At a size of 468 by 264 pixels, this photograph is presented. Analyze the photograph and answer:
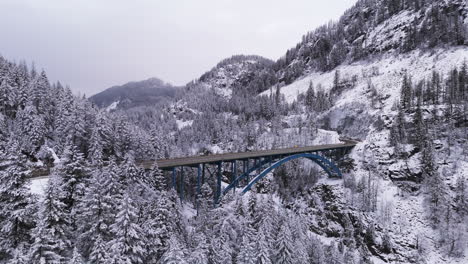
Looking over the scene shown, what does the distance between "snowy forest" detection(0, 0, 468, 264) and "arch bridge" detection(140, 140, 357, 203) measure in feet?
8.61

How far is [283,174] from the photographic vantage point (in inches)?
2813

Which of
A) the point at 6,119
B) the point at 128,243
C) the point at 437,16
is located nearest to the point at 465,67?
the point at 437,16

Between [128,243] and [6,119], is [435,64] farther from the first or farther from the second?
[6,119]

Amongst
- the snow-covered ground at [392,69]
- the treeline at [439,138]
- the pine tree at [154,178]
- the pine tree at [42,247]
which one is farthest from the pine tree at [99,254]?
the snow-covered ground at [392,69]

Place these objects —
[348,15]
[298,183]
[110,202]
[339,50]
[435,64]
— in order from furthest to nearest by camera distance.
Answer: [348,15], [339,50], [435,64], [298,183], [110,202]

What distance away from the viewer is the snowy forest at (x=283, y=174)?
62.3 feet

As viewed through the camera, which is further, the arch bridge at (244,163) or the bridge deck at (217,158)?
the arch bridge at (244,163)

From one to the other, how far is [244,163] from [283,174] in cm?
2433

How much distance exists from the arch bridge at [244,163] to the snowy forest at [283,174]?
2.62 m

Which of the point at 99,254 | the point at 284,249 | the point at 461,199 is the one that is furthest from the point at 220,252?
the point at 461,199

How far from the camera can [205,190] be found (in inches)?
1656

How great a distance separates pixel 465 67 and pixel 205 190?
3257 inches

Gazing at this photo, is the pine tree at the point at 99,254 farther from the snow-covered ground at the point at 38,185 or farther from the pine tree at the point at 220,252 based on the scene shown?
the snow-covered ground at the point at 38,185

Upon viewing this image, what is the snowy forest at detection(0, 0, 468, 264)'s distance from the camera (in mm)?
18984
